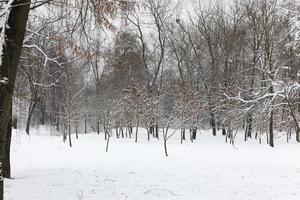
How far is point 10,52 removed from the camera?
5.57m

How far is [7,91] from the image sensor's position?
5535mm

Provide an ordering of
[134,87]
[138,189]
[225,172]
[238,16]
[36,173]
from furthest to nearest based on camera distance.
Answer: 1. [238,16]
2. [134,87]
3. [225,172]
4. [36,173]
5. [138,189]

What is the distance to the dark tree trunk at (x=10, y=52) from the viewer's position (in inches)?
216

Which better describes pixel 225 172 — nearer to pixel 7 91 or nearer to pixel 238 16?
pixel 7 91

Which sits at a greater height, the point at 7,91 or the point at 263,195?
the point at 7,91

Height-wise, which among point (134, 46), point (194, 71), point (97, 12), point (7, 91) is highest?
point (134, 46)

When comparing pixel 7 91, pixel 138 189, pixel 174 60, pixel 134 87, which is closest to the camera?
pixel 7 91

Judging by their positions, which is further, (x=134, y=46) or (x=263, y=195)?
(x=134, y=46)

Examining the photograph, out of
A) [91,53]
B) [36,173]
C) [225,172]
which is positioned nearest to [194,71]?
[225,172]

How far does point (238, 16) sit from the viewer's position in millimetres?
39562

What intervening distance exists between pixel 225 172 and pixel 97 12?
10.1 meters

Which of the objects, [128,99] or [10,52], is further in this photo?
[128,99]

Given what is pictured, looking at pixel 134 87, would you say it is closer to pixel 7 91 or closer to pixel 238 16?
pixel 238 16

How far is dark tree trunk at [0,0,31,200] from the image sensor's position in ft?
18.0
